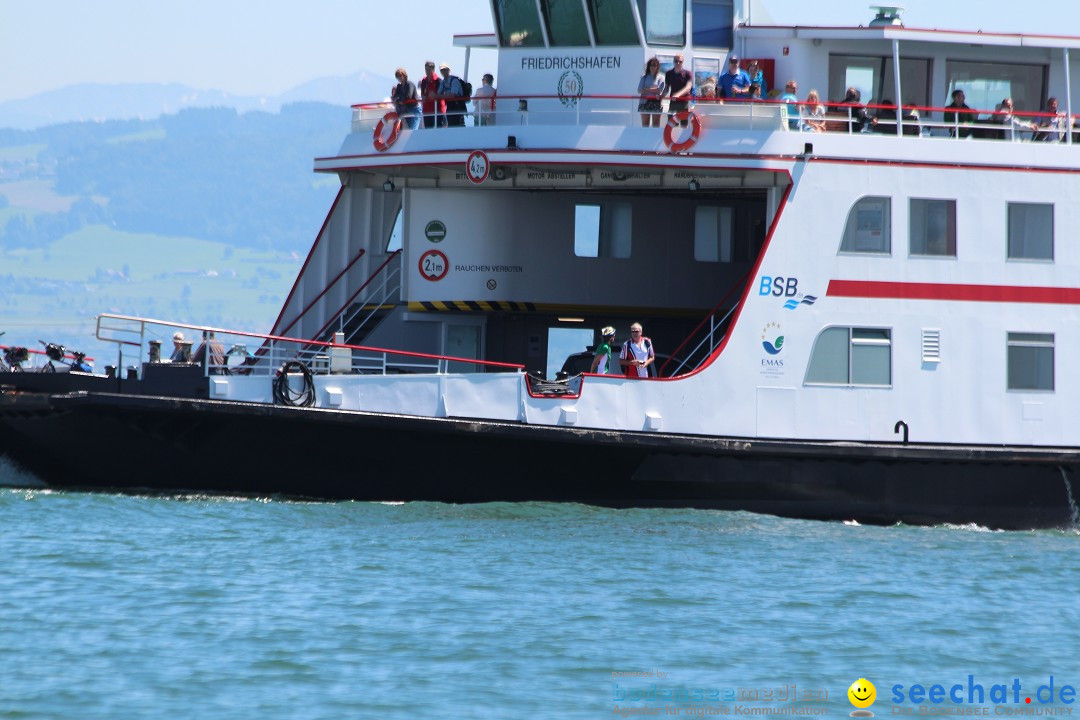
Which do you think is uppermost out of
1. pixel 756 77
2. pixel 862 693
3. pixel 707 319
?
pixel 756 77

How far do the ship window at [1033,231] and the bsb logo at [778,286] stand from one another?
8.33 feet

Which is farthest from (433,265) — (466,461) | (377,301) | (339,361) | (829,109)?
(829,109)

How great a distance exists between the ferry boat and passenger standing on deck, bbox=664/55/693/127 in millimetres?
236

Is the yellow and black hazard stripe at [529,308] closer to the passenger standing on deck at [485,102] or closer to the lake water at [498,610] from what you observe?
the passenger standing on deck at [485,102]

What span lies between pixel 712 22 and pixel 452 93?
3002 millimetres

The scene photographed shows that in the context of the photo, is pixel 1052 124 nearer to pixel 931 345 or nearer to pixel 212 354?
pixel 931 345

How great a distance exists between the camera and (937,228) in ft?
54.9

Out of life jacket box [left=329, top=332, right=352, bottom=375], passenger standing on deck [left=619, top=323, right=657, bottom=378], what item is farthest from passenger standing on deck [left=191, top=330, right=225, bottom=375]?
A: passenger standing on deck [left=619, top=323, right=657, bottom=378]

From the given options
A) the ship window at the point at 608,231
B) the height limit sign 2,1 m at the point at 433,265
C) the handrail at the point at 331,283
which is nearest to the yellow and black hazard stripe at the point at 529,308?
the height limit sign 2,1 m at the point at 433,265

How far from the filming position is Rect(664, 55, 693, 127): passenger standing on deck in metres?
16.7

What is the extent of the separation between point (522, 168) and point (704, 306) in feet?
10.4

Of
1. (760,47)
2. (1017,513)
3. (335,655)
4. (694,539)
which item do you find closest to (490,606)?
(335,655)

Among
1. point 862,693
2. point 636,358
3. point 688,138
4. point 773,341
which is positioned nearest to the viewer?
point 862,693

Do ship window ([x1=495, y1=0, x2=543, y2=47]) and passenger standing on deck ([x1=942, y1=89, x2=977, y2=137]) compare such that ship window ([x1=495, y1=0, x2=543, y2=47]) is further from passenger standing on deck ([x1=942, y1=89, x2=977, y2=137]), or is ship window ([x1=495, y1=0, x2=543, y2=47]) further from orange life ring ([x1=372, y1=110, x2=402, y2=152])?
passenger standing on deck ([x1=942, y1=89, x2=977, y2=137])
